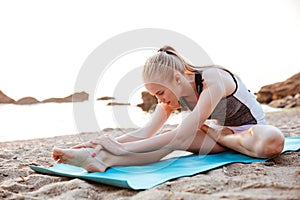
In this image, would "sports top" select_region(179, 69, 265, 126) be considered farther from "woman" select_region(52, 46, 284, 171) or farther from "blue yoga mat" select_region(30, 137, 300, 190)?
"blue yoga mat" select_region(30, 137, 300, 190)

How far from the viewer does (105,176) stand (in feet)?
4.44

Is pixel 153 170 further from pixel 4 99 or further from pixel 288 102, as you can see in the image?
pixel 288 102

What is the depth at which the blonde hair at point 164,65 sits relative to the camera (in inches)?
63.8

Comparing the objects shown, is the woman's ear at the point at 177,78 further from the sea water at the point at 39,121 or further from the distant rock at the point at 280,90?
the distant rock at the point at 280,90

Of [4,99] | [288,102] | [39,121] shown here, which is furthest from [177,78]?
[288,102]

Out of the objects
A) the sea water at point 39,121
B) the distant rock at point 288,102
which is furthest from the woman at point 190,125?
the distant rock at point 288,102

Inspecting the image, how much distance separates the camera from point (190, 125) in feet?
5.19

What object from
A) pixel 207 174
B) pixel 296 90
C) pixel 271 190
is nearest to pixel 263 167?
pixel 207 174

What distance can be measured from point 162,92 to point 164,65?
0.47 ft

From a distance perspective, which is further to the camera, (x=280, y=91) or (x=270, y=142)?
(x=280, y=91)

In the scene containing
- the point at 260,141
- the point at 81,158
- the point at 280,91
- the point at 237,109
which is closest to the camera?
the point at 81,158

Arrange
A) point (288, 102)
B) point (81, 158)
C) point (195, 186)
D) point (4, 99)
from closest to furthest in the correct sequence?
point (195, 186) < point (81, 158) < point (4, 99) < point (288, 102)

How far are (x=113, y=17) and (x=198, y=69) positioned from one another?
1979 mm

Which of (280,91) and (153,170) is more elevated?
(153,170)
